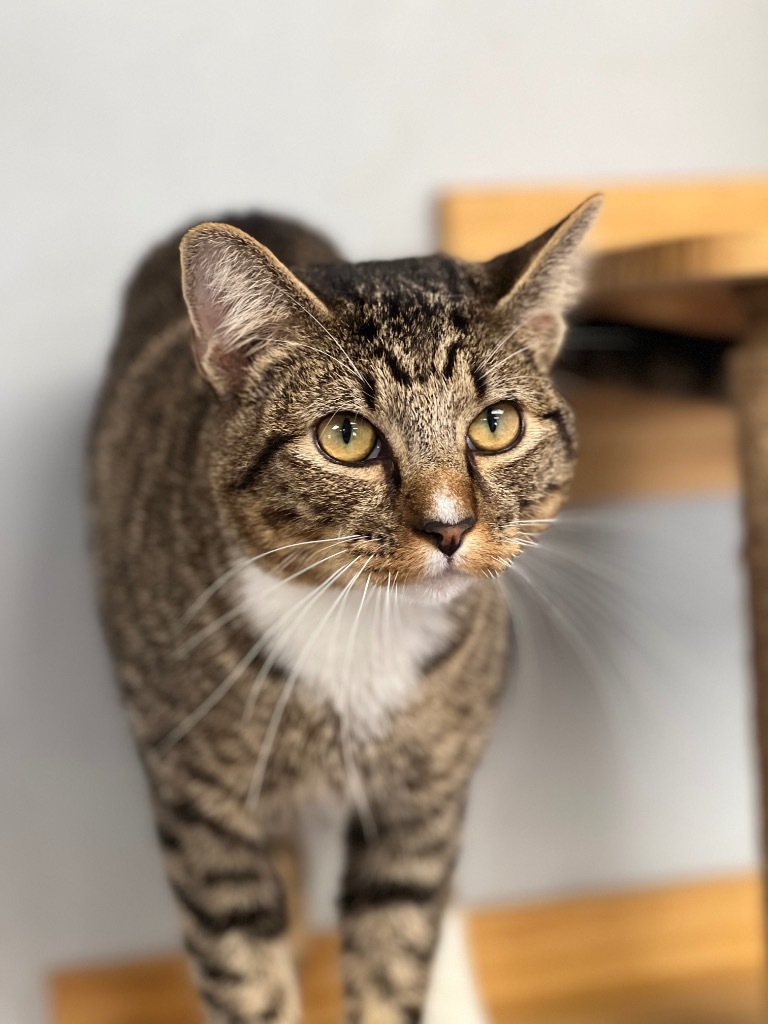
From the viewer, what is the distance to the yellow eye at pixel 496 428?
81 centimetres

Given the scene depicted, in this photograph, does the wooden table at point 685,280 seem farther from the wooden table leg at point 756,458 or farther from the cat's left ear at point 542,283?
the cat's left ear at point 542,283

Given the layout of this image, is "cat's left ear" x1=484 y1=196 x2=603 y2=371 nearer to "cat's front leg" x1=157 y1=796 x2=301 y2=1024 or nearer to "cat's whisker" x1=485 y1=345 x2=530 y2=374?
"cat's whisker" x1=485 y1=345 x2=530 y2=374

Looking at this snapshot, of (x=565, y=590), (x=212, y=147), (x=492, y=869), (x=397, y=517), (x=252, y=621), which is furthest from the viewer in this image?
(x=492, y=869)

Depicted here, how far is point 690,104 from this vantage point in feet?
4.34

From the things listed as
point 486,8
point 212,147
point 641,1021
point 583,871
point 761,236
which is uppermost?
A: point 486,8

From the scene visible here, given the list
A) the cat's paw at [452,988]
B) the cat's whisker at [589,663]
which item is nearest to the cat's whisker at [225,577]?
the cat's paw at [452,988]

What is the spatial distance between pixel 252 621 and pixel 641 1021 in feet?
2.74

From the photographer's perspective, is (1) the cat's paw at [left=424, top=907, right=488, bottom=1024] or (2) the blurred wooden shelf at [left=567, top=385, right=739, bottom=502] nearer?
(1) the cat's paw at [left=424, top=907, right=488, bottom=1024]

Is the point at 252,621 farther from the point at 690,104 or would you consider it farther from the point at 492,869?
the point at 690,104

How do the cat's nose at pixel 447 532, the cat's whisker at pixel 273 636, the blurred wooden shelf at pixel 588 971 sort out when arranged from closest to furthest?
the cat's nose at pixel 447 532 → the cat's whisker at pixel 273 636 → the blurred wooden shelf at pixel 588 971

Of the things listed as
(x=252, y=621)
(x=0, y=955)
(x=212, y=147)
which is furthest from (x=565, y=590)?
(x=0, y=955)

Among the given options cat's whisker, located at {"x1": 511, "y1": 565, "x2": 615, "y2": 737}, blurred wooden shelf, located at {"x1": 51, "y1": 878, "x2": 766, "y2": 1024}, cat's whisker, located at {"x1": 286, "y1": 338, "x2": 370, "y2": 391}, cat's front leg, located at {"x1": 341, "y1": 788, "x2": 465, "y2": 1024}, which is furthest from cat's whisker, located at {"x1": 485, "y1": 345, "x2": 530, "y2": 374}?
blurred wooden shelf, located at {"x1": 51, "y1": 878, "x2": 766, "y2": 1024}

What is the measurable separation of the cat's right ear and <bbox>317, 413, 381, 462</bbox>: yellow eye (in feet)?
0.25

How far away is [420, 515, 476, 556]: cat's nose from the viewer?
749 mm
